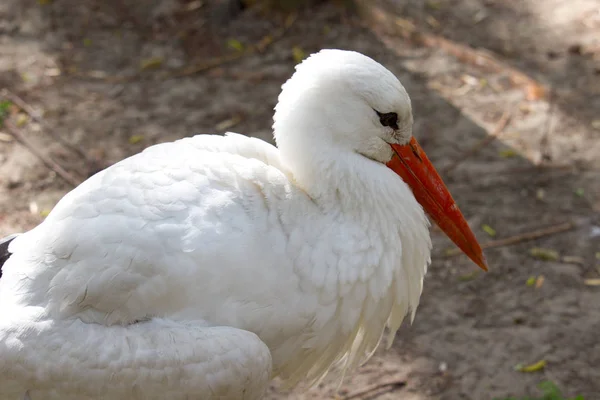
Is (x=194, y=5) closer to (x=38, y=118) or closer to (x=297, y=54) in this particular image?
(x=297, y=54)

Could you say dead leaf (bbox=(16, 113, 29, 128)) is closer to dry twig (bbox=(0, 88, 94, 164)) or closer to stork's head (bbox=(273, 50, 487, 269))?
dry twig (bbox=(0, 88, 94, 164))

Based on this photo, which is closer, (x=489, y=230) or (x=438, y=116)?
(x=489, y=230)

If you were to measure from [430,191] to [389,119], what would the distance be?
0.44 meters

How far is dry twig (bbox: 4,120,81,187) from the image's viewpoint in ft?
18.2

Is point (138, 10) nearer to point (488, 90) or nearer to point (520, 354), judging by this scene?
point (488, 90)

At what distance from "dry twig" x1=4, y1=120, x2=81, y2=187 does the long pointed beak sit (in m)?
2.93

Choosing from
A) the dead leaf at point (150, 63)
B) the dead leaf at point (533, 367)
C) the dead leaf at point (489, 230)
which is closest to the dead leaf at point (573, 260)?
the dead leaf at point (489, 230)

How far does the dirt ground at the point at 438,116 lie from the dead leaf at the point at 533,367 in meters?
0.04

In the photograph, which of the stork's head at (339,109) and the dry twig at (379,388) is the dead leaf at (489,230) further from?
the stork's head at (339,109)

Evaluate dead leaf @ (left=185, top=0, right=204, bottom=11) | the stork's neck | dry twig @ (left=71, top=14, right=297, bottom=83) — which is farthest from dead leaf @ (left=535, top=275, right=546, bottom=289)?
dead leaf @ (left=185, top=0, right=204, bottom=11)

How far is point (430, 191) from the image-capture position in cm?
348

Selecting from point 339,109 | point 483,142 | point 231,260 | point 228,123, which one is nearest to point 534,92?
point 483,142

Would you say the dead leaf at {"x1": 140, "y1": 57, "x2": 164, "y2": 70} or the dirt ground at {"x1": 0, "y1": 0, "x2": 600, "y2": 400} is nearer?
the dirt ground at {"x1": 0, "y1": 0, "x2": 600, "y2": 400}

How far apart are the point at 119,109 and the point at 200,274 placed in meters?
3.89
